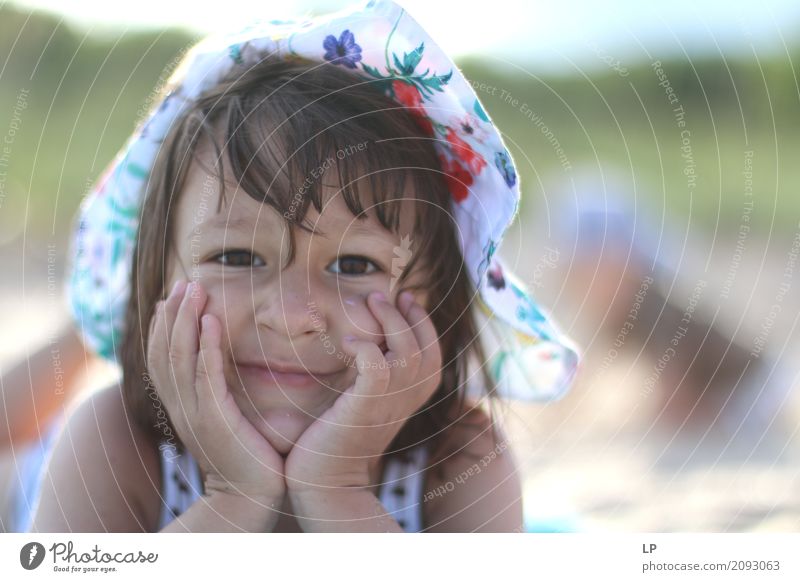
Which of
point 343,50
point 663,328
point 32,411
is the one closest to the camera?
point 343,50

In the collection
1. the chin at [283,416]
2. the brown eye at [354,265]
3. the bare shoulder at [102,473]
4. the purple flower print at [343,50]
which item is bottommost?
the bare shoulder at [102,473]

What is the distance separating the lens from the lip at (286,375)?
1.99 feet

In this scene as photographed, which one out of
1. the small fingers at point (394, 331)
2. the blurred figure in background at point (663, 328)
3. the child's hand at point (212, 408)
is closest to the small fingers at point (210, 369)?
the child's hand at point (212, 408)

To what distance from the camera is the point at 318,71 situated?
0.59 meters

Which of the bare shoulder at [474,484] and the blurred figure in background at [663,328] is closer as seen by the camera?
the bare shoulder at [474,484]

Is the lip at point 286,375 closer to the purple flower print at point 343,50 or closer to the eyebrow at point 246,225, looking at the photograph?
the eyebrow at point 246,225

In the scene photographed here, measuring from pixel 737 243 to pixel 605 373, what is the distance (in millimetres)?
180

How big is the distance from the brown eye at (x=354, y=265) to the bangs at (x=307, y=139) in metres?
0.03

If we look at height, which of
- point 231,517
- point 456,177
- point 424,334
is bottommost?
point 231,517

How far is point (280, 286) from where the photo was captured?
23.3 inches

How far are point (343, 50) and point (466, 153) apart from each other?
0.10 meters

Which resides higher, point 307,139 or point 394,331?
point 307,139

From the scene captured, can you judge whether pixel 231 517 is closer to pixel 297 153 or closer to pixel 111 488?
pixel 111 488

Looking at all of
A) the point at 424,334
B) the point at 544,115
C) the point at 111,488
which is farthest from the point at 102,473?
the point at 544,115
